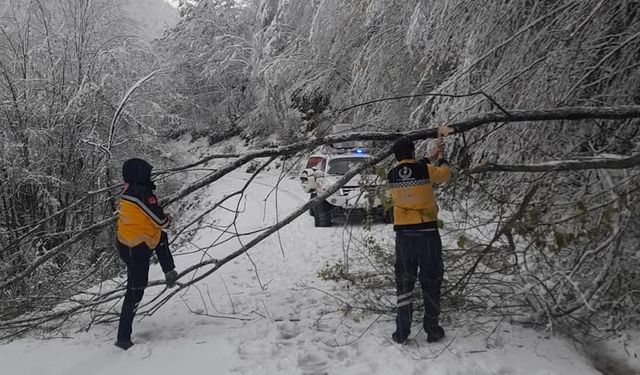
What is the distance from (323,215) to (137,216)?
7142 millimetres

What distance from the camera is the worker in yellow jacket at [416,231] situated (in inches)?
167

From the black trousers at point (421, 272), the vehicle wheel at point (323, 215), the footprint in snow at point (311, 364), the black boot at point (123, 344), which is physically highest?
the black trousers at point (421, 272)

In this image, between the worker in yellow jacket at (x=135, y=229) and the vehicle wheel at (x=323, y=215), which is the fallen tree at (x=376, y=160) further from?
the vehicle wheel at (x=323, y=215)

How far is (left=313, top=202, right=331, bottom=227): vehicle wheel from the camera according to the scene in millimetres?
11531

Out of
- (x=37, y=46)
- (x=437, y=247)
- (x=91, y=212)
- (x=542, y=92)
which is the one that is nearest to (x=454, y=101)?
(x=542, y=92)

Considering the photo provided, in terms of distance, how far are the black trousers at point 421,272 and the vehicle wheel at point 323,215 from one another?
7130 mm

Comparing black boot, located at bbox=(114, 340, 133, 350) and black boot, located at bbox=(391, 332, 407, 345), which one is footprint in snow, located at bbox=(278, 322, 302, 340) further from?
black boot, located at bbox=(114, 340, 133, 350)

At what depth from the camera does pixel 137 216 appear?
4641 mm

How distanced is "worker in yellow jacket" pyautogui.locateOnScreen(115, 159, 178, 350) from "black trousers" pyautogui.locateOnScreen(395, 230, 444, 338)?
2328 mm

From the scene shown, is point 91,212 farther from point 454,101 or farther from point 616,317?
point 616,317

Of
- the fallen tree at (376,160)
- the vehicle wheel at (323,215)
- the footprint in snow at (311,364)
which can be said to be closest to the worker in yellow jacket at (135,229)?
the fallen tree at (376,160)

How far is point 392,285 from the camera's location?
19.2ft

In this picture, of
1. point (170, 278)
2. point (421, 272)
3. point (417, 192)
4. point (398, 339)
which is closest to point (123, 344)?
point (170, 278)

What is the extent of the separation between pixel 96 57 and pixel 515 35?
42.6ft
